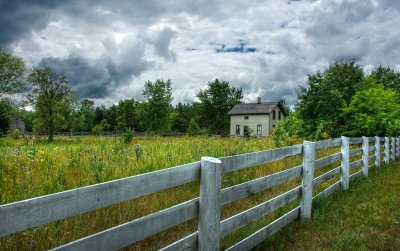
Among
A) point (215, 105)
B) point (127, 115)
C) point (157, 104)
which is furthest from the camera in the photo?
point (127, 115)

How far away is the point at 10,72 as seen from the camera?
35.6 metres

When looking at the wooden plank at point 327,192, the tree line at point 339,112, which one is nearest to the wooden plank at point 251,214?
the wooden plank at point 327,192

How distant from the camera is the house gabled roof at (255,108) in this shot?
50.8 meters

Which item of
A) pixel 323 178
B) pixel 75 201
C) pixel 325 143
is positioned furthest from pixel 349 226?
pixel 75 201

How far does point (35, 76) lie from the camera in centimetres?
3834

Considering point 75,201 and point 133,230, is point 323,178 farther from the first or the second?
point 75,201

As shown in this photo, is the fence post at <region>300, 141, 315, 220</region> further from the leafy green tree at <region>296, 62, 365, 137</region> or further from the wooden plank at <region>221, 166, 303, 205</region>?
the leafy green tree at <region>296, 62, 365, 137</region>

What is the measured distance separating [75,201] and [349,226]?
13.7ft

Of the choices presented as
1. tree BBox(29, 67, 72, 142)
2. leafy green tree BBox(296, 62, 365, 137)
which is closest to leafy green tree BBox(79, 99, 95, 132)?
tree BBox(29, 67, 72, 142)

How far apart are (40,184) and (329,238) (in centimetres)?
384

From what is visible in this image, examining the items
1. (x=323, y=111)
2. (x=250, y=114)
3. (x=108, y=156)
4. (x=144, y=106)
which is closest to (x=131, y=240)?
(x=108, y=156)

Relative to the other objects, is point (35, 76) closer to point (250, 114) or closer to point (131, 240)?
point (250, 114)

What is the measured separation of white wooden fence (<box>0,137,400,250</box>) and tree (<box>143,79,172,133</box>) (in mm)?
42386

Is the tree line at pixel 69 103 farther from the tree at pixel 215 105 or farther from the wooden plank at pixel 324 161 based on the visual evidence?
the wooden plank at pixel 324 161
